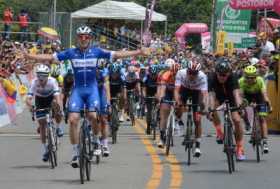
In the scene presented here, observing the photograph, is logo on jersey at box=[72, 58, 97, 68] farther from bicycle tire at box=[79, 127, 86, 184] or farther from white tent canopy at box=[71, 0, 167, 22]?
white tent canopy at box=[71, 0, 167, 22]

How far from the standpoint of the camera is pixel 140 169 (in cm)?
1598

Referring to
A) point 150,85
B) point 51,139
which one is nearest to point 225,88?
point 51,139

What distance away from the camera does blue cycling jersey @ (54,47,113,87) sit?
14.8 meters

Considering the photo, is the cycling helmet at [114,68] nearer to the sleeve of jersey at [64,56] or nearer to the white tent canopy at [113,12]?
the sleeve of jersey at [64,56]

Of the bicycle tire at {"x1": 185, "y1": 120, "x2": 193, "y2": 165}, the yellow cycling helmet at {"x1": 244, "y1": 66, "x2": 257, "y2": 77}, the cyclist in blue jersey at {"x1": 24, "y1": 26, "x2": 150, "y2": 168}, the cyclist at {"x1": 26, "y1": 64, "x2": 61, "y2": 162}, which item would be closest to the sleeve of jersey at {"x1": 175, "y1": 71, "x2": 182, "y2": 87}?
the bicycle tire at {"x1": 185, "y1": 120, "x2": 193, "y2": 165}

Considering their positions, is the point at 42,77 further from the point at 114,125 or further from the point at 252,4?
the point at 252,4

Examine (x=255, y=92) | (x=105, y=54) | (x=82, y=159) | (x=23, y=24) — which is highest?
(x=105, y=54)

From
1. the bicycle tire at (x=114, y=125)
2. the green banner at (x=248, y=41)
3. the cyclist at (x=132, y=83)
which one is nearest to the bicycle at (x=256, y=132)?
the bicycle tire at (x=114, y=125)

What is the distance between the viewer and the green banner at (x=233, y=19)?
4428 cm

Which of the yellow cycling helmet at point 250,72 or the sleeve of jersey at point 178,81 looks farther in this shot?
the yellow cycling helmet at point 250,72

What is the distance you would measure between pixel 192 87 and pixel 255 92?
4.72ft

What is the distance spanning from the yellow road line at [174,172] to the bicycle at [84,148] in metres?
1.27

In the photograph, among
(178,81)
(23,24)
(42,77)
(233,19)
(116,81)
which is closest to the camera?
(42,77)

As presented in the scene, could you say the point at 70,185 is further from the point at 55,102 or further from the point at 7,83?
the point at 7,83
